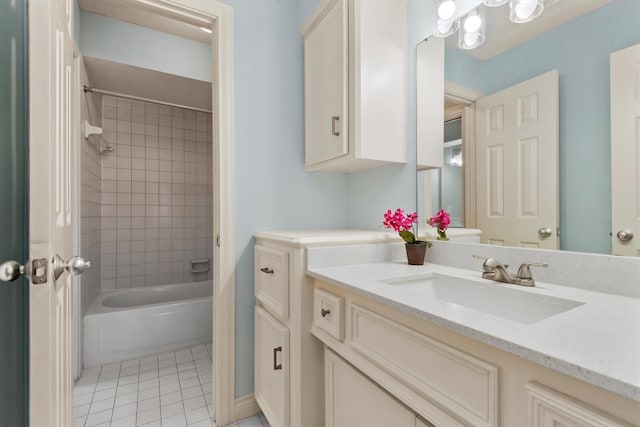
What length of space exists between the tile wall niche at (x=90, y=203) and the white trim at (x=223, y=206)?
121 cm

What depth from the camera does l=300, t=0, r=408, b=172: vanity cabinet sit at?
1308mm

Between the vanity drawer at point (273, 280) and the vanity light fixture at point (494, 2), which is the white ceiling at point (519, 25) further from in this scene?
the vanity drawer at point (273, 280)

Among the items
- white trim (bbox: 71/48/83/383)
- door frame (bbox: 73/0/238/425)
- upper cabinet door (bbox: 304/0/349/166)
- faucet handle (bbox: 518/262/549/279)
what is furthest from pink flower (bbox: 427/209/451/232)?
white trim (bbox: 71/48/83/383)

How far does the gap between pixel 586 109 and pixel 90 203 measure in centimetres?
306

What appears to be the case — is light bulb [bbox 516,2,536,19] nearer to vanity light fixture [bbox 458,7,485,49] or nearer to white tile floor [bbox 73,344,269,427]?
vanity light fixture [bbox 458,7,485,49]

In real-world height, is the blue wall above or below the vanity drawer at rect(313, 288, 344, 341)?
above

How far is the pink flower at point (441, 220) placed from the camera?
1279 millimetres

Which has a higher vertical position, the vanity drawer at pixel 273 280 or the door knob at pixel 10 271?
the door knob at pixel 10 271

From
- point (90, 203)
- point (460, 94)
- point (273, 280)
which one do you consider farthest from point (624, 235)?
point (90, 203)

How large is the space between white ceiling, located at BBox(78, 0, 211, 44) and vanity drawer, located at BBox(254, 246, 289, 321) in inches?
60.1

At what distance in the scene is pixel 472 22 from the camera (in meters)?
1.19

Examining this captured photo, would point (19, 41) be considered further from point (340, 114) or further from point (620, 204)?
point (620, 204)

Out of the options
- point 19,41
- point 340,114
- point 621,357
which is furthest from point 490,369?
point 19,41

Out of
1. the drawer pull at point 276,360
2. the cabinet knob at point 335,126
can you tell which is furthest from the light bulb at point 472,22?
the drawer pull at point 276,360
